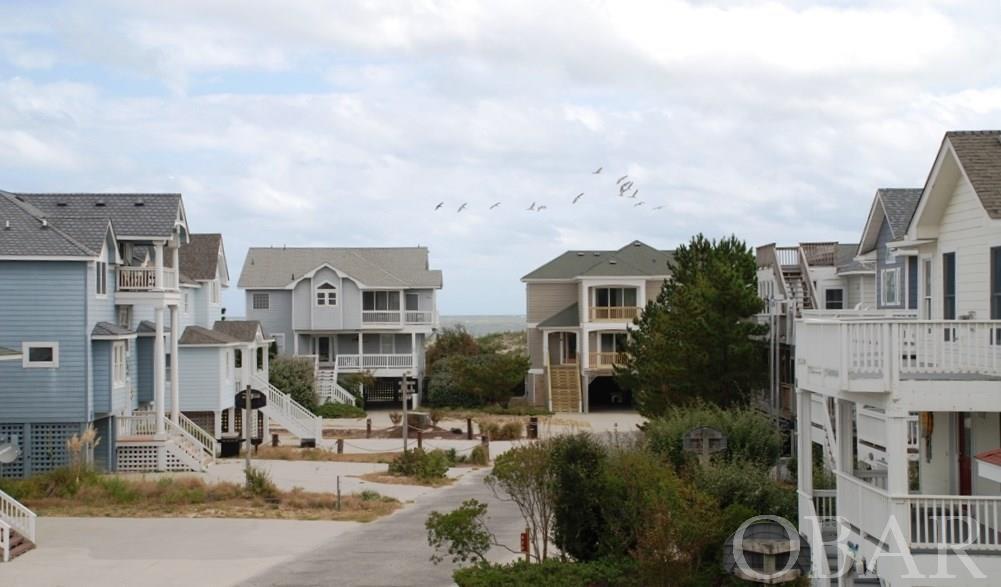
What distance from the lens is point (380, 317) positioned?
6812 cm

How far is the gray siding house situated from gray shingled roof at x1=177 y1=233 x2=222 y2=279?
41.2ft

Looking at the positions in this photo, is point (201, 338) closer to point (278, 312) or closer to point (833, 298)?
point (278, 312)

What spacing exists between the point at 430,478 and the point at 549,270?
30.6 meters

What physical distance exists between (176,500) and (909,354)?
21.7 m

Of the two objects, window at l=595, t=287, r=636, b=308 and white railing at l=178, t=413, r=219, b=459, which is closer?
white railing at l=178, t=413, r=219, b=459

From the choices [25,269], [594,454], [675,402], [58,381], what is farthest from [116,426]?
[594,454]

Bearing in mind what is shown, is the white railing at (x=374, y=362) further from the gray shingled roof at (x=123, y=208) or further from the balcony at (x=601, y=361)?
the gray shingled roof at (x=123, y=208)

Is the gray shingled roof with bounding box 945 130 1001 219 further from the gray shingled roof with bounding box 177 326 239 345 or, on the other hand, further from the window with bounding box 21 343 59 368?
the gray shingled roof with bounding box 177 326 239 345

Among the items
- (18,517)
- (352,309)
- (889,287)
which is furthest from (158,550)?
(352,309)

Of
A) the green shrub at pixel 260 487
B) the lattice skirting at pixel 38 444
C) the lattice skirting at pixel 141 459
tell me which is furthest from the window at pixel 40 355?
the green shrub at pixel 260 487

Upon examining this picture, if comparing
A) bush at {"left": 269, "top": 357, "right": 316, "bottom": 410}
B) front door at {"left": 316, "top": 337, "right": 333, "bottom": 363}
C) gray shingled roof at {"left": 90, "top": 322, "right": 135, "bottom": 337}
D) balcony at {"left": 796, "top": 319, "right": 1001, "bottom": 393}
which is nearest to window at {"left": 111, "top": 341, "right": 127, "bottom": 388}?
gray shingled roof at {"left": 90, "top": 322, "right": 135, "bottom": 337}

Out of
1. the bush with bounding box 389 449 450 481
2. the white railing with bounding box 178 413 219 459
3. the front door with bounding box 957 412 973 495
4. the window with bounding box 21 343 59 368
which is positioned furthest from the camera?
the white railing with bounding box 178 413 219 459

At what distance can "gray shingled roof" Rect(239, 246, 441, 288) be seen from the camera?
68.9 meters

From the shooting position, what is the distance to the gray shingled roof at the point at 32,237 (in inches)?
1453
